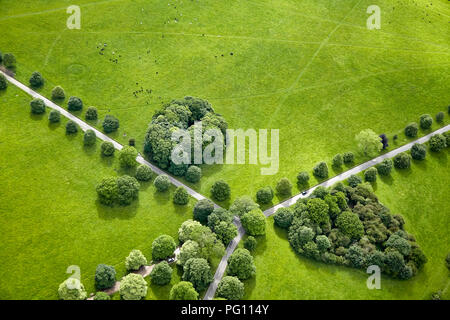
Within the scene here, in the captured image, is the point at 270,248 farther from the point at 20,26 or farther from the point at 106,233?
the point at 20,26

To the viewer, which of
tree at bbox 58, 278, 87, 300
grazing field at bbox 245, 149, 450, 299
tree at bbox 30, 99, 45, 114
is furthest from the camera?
tree at bbox 30, 99, 45, 114

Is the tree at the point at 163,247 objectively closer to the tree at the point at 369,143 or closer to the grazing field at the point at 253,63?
the grazing field at the point at 253,63

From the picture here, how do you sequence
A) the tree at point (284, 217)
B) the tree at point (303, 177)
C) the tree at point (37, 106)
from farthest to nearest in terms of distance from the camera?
the tree at point (37, 106) → the tree at point (303, 177) → the tree at point (284, 217)

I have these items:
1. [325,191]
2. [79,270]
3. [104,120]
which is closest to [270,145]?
[325,191]

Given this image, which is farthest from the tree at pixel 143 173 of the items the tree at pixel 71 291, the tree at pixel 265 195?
the tree at pixel 71 291

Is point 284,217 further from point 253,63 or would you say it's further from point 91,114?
point 253,63

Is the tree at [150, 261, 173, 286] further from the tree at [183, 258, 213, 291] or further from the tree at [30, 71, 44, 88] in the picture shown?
the tree at [30, 71, 44, 88]

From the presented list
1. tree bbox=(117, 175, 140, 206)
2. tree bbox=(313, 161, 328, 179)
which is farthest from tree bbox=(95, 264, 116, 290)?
tree bbox=(313, 161, 328, 179)
